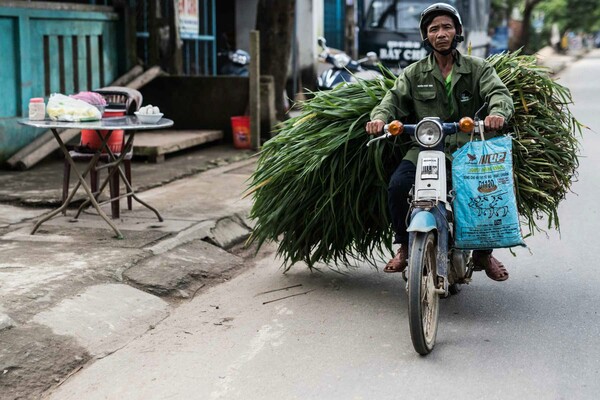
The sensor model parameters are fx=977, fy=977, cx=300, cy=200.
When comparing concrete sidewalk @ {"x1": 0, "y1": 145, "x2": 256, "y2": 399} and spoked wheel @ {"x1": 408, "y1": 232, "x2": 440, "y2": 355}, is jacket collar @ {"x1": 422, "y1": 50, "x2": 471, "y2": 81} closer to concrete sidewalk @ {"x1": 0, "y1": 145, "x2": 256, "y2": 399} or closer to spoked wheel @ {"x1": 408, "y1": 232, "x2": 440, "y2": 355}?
spoked wheel @ {"x1": 408, "y1": 232, "x2": 440, "y2": 355}

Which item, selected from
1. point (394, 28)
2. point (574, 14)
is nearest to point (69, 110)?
point (394, 28)

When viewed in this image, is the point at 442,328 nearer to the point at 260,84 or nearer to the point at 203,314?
the point at 203,314

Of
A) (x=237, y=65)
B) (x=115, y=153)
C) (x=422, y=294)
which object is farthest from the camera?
(x=237, y=65)

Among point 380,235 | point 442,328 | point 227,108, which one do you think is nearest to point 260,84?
point 227,108

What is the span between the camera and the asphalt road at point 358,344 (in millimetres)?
4137

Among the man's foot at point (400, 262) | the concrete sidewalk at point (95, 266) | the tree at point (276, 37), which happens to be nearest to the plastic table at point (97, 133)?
the concrete sidewalk at point (95, 266)

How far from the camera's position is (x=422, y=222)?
4.53 meters

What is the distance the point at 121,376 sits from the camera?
4.38 meters

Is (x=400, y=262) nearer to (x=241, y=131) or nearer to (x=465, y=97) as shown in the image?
(x=465, y=97)

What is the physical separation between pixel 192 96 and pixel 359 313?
25.6 ft

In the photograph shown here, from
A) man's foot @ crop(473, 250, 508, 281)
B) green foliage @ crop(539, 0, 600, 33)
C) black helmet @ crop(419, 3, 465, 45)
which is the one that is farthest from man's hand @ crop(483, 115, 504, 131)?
green foliage @ crop(539, 0, 600, 33)

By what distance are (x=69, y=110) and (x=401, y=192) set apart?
2922 millimetres

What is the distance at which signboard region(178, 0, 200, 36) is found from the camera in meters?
13.7

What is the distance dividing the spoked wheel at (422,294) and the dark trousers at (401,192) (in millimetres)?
383
